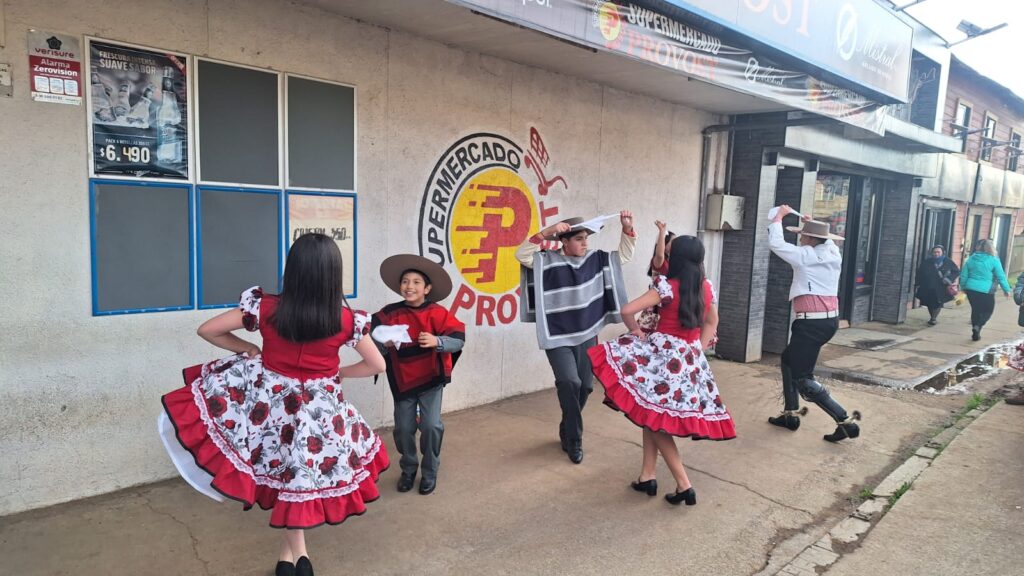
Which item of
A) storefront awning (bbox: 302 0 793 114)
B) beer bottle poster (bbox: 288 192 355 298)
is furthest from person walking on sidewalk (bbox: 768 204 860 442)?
beer bottle poster (bbox: 288 192 355 298)

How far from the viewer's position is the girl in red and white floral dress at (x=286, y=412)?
286cm

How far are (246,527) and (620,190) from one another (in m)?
5.00

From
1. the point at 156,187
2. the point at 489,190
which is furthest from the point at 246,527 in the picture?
the point at 489,190

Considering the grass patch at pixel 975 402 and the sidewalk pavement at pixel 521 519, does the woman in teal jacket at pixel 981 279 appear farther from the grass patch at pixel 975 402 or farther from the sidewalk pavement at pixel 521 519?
the sidewalk pavement at pixel 521 519

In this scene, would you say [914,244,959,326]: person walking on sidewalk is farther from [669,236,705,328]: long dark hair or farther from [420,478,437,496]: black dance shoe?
[420,478,437,496]: black dance shoe

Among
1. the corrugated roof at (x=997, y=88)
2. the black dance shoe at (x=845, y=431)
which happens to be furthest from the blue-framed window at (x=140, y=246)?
the corrugated roof at (x=997, y=88)

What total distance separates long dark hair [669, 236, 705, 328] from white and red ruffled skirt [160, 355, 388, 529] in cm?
208

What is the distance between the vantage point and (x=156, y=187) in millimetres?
3912

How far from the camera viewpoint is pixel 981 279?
10352 millimetres

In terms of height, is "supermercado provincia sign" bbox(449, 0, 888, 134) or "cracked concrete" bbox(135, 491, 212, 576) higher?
"supermercado provincia sign" bbox(449, 0, 888, 134)

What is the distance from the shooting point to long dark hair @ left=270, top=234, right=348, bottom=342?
2848mm

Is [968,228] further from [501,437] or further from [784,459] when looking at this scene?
[501,437]

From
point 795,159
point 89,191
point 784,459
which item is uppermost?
point 795,159

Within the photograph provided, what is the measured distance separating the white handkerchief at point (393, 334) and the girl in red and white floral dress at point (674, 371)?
125 cm
